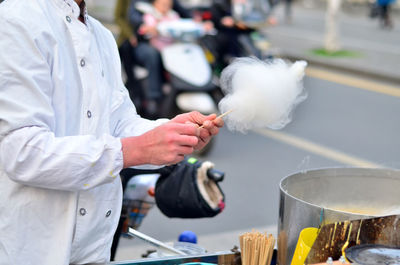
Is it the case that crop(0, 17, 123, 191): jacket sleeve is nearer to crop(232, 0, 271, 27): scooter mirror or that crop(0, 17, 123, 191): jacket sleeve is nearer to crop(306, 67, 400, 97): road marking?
crop(232, 0, 271, 27): scooter mirror

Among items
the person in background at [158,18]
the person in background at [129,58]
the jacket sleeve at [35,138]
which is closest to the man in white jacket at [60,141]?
the jacket sleeve at [35,138]

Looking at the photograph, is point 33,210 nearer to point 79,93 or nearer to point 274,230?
point 79,93

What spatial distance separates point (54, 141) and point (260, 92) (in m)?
0.59

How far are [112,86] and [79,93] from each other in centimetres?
24

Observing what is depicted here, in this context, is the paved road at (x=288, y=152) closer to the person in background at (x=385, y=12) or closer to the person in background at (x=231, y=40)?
the person in background at (x=231, y=40)

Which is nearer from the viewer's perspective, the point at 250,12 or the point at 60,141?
the point at 60,141

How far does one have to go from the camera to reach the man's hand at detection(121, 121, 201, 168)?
177cm

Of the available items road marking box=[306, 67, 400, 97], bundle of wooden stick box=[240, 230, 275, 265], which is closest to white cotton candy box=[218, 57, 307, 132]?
bundle of wooden stick box=[240, 230, 275, 265]

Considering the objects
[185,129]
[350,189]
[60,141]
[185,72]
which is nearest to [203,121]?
[185,129]

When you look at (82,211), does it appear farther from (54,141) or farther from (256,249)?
(256,249)

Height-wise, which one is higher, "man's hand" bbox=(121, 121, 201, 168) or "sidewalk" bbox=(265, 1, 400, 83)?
"man's hand" bbox=(121, 121, 201, 168)

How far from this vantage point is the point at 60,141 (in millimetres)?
1747

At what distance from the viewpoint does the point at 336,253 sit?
1.96 meters

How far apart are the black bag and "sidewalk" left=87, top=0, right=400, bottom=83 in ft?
21.7
